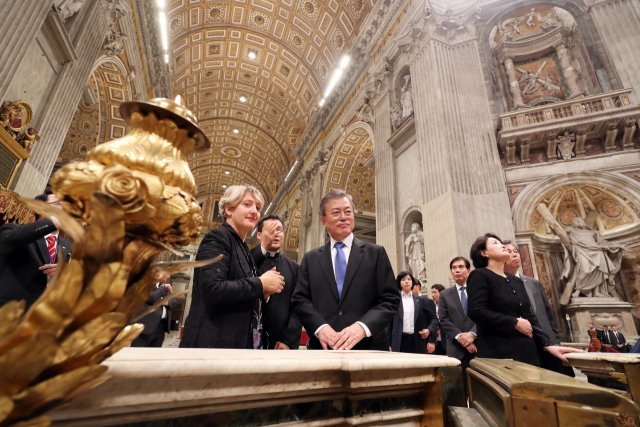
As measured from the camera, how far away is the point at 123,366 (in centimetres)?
43

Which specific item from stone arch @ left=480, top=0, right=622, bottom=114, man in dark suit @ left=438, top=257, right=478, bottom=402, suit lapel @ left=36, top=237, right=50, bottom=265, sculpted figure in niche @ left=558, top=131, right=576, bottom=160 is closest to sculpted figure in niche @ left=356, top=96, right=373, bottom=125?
stone arch @ left=480, top=0, right=622, bottom=114

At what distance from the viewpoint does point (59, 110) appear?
504 cm

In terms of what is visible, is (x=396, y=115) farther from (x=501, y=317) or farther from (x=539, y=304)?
(x=501, y=317)

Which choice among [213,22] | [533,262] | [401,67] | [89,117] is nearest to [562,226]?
[533,262]

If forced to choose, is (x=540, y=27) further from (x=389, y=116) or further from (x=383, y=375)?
(x=383, y=375)

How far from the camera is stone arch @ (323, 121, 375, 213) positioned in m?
11.5

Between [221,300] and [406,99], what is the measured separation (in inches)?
288

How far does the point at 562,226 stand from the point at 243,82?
1582cm

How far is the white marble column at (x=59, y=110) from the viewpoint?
181 inches

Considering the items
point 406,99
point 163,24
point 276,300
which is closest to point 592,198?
point 406,99

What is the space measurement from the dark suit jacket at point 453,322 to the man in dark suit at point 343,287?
154 centimetres

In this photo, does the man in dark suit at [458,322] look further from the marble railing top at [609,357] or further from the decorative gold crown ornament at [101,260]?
the decorative gold crown ornament at [101,260]

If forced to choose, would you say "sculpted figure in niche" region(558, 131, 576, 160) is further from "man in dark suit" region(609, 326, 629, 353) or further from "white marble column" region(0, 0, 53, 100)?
"white marble column" region(0, 0, 53, 100)

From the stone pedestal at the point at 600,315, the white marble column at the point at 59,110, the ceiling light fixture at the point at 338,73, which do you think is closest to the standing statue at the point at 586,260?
the stone pedestal at the point at 600,315
